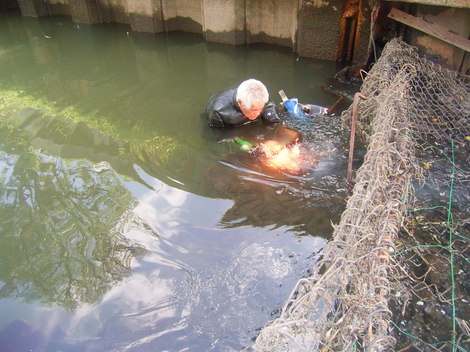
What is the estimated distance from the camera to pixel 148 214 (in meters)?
4.48

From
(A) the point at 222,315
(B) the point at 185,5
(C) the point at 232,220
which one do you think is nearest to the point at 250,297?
→ (A) the point at 222,315

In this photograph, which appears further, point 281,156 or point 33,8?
point 33,8

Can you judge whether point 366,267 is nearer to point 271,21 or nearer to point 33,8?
point 271,21

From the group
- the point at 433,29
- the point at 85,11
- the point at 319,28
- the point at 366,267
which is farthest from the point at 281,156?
the point at 85,11

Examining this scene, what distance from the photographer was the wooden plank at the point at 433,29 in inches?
207

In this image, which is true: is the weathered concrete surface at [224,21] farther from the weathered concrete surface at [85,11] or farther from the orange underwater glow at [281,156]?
the orange underwater glow at [281,156]

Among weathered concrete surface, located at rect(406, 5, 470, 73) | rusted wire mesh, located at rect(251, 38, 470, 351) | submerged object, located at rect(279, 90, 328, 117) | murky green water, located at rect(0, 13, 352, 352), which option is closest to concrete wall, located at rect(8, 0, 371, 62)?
murky green water, located at rect(0, 13, 352, 352)

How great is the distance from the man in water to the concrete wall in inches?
120

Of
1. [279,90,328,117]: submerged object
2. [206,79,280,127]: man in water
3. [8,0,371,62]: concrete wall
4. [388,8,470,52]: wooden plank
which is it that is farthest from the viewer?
[8,0,371,62]: concrete wall

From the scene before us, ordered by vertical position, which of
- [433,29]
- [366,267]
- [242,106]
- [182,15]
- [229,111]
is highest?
[433,29]

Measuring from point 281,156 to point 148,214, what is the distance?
6.07ft

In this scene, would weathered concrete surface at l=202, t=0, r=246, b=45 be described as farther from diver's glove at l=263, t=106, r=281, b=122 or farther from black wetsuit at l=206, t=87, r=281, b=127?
diver's glove at l=263, t=106, r=281, b=122

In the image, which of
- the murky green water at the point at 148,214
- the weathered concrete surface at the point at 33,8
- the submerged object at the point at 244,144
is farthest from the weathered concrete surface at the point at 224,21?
the weathered concrete surface at the point at 33,8

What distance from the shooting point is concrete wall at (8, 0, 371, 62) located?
7.72 meters
